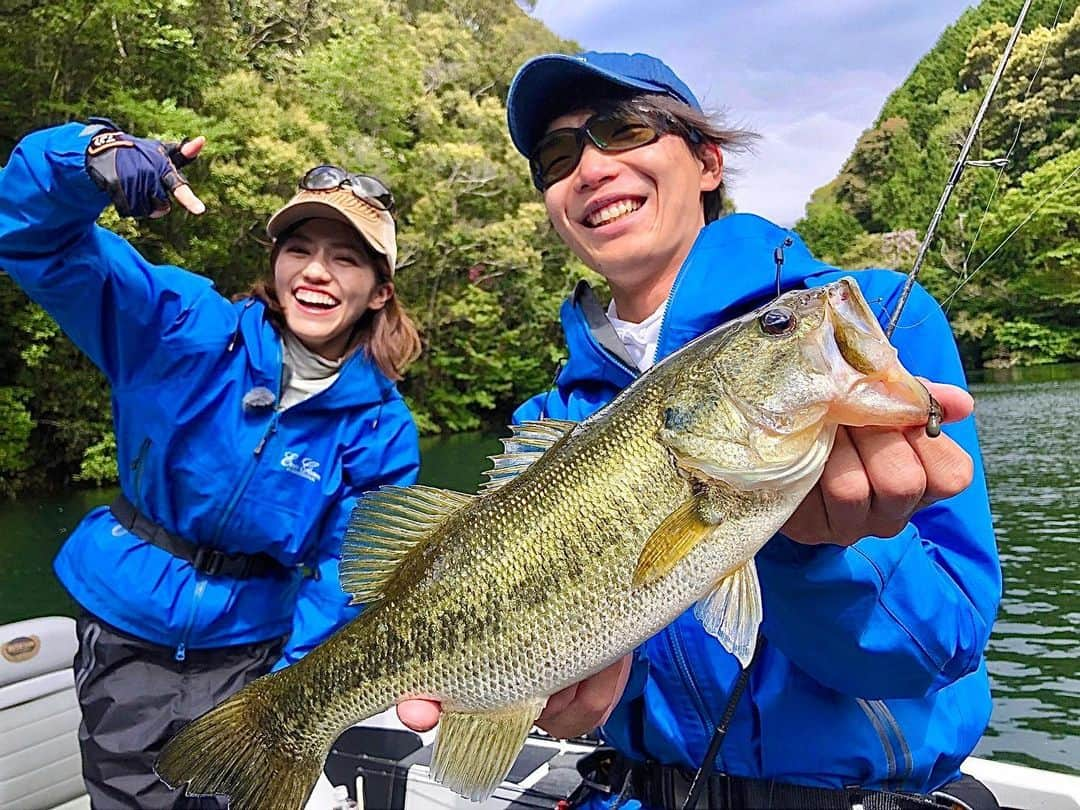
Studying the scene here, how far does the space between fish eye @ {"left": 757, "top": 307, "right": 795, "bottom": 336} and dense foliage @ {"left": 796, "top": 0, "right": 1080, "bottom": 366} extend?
23.0 ft

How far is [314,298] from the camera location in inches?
135

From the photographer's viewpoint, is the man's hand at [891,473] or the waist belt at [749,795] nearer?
the man's hand at [891,473]

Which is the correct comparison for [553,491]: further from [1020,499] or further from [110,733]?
[1020,499]

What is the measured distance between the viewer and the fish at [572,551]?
153cm

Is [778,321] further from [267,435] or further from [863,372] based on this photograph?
[267,435]

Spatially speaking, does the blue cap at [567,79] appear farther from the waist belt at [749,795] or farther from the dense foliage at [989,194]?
the dense foliage at [989,194]

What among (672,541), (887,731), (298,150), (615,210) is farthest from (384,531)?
(298,150)

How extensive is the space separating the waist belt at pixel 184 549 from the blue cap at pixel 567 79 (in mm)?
2041

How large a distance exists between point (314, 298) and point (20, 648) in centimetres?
275

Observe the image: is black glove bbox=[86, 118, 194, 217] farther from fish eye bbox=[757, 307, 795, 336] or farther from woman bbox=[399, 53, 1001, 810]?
fish eye bbox=[757, 307, 795, 336]

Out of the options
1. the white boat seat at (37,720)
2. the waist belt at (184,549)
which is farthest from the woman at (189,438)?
the white boat seat at (37,720)

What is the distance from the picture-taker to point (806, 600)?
1.57m

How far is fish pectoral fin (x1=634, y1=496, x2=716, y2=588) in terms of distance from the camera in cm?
159

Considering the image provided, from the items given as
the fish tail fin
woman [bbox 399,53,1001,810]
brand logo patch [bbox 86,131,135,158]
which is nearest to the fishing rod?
woman [bbox 399,53,1001,810]
